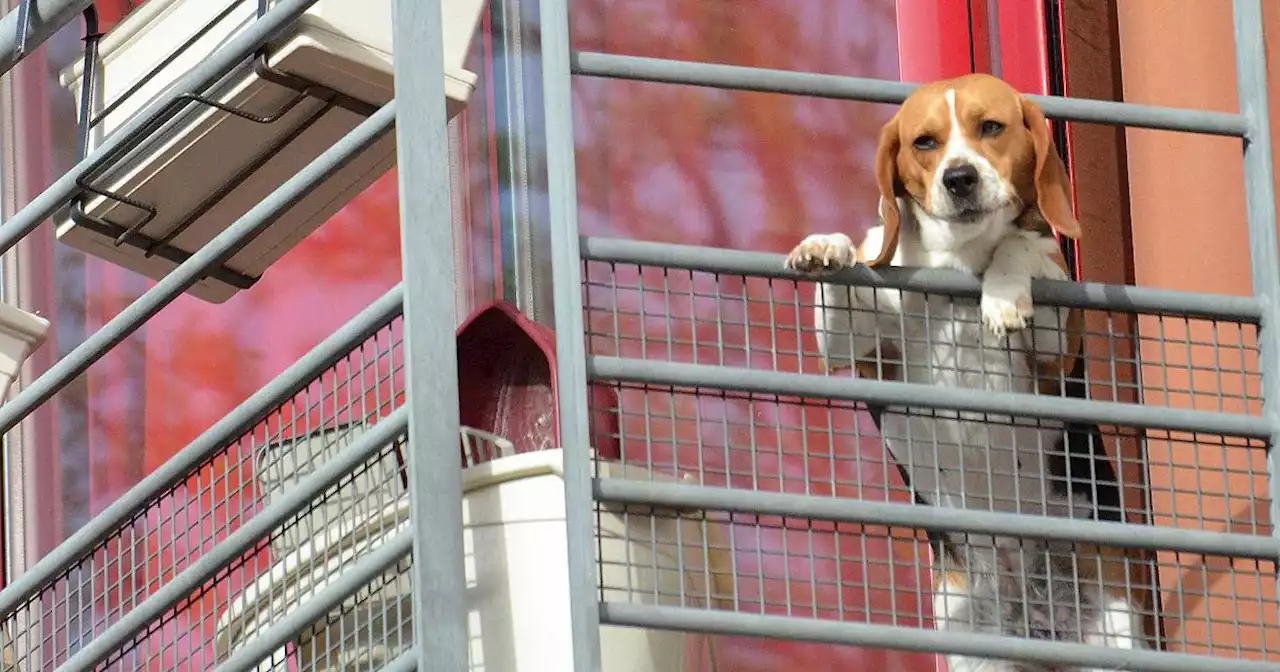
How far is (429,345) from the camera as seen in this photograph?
2.16 metres

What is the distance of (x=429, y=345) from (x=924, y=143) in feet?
2.43

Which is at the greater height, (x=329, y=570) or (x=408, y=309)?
(x=408, y=309)

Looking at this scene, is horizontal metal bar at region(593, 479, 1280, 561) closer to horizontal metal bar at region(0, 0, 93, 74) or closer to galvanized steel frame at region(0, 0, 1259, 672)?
galvanized steel frame at region(0, 0, 1259, 672)

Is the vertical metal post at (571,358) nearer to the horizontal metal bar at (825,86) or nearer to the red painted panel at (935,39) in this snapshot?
the horizontal metal bar at (825,86)

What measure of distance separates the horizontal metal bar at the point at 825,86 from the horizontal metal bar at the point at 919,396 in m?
0.31

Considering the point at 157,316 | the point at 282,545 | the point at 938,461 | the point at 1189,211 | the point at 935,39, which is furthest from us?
the point at 157,316

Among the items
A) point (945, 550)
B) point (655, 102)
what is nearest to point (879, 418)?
point (945, 550)

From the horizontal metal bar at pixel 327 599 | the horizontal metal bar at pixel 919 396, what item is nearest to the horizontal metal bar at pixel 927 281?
the horizontal metal bar at pixel 919 396

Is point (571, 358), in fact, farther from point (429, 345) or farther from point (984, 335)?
point (984, 335)

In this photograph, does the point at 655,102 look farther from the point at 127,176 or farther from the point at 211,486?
the point at 211,486

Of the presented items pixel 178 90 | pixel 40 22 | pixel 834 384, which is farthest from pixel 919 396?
pixel 40 22

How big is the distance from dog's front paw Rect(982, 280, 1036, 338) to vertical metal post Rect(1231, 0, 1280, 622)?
0.88ft

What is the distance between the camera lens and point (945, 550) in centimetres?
266

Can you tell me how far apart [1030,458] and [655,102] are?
1.65 m
